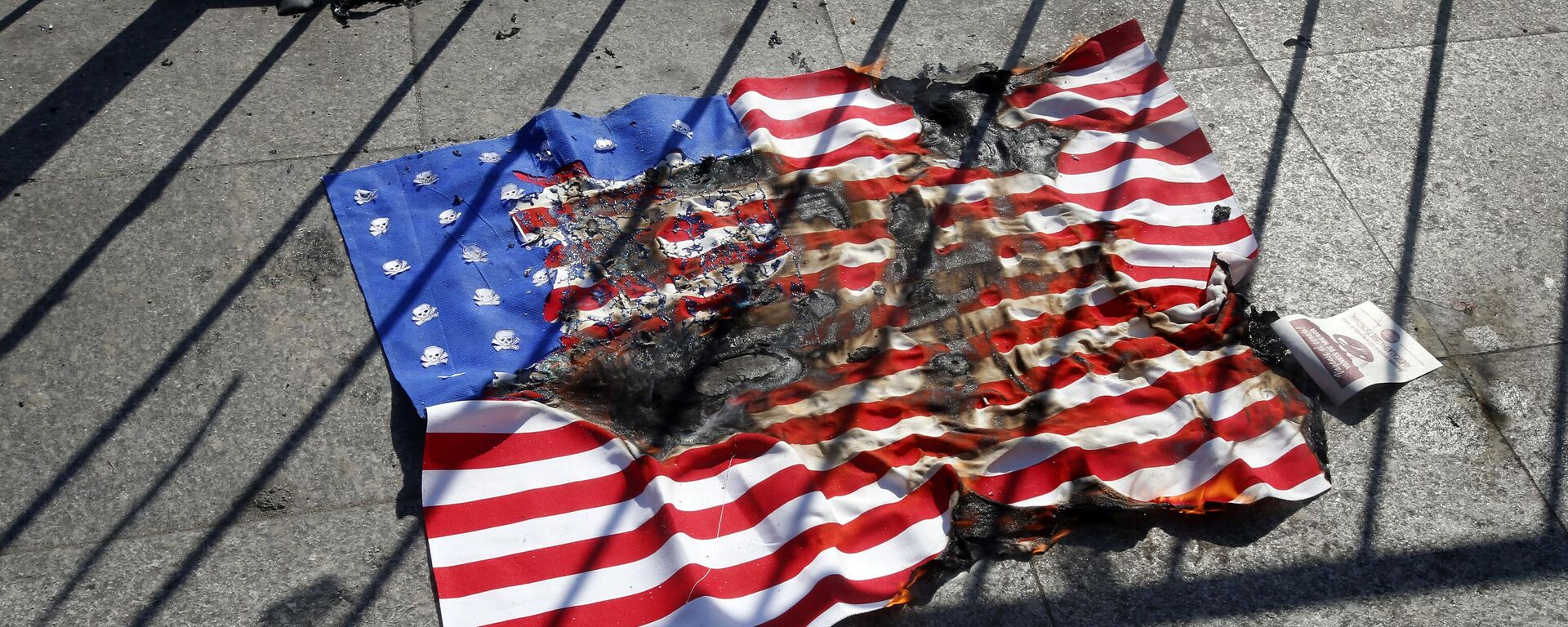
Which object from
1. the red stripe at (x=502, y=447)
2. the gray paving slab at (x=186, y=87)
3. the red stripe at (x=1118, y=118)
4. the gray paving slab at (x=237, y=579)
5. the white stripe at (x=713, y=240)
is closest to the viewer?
the gray paving slab at (x=237, y=579)

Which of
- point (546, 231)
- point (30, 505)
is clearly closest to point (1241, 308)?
point (546, 231)

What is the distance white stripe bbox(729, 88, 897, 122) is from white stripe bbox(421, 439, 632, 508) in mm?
1513

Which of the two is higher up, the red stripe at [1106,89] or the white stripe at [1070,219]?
the red stripe at [1106,89]

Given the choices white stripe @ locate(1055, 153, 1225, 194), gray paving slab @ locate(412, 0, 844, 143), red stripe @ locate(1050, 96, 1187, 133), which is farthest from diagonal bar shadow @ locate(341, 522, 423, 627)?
red stripe @ locate(1050, 96, 1187, 133)

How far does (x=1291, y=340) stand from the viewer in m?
3.30

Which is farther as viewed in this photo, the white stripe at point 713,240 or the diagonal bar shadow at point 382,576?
the white stripe at point 713,240

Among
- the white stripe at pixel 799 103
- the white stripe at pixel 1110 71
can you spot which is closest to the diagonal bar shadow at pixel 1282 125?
the white stripe at pixel 1110 71

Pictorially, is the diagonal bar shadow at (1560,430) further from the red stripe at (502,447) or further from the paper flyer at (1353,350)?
the red stripe at (502,447)

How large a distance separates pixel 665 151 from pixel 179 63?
198 centimetres

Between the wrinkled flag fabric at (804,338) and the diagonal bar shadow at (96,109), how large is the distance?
644mm

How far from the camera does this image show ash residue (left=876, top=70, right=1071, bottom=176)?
381 centimetres

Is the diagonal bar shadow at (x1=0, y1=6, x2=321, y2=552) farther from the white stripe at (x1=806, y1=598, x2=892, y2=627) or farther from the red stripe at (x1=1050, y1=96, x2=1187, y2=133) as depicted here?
the red stripe at (x1=1050, y1=96, x2=1187, y2=133)

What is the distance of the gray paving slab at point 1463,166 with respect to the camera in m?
3.54

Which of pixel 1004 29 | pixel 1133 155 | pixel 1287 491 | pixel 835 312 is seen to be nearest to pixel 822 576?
pixel 835 312
